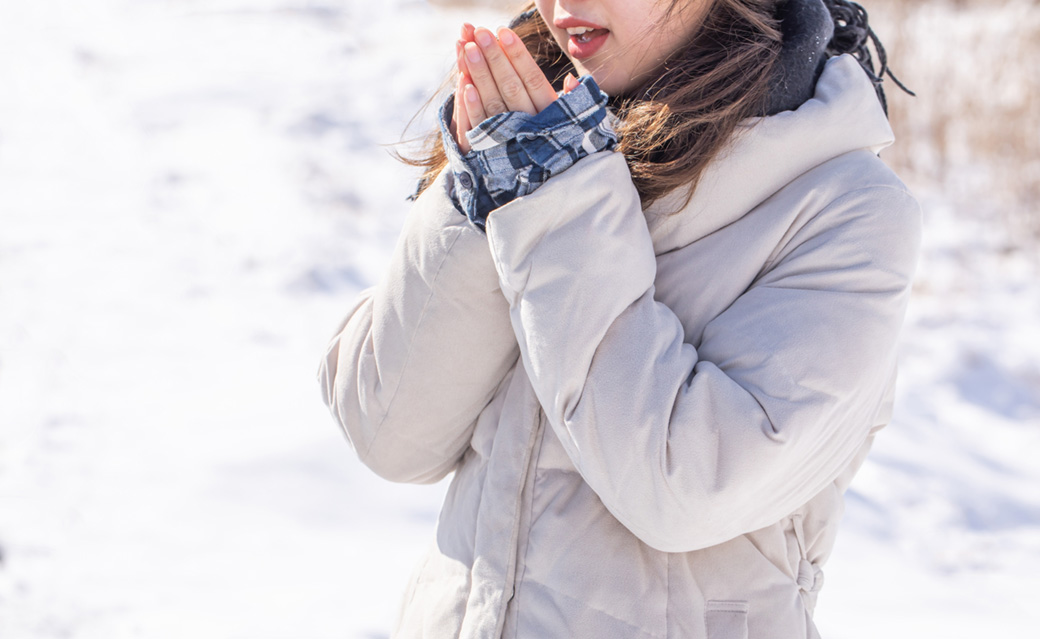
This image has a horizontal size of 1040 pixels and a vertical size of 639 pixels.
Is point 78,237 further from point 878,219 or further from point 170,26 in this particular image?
point 878,219

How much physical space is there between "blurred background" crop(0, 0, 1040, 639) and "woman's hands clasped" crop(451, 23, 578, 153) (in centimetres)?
32

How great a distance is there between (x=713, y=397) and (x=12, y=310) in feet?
11.9

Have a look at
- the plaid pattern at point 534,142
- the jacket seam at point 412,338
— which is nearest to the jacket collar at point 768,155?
the plaid pattern at point 534,142

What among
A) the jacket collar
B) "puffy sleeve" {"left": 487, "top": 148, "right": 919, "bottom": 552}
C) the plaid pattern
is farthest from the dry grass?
the plaid pattern

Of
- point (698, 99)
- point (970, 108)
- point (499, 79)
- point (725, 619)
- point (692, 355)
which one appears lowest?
point (970, 108)

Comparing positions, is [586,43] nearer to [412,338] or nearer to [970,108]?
[412,338]

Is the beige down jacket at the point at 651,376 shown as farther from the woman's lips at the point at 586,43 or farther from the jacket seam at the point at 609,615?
the woman's lips at the point at 586,43

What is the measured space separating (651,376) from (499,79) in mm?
396

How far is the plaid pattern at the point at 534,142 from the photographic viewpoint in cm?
97

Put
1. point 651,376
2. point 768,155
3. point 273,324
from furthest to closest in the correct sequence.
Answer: point 273,324 → point 768,155 → point 651,376

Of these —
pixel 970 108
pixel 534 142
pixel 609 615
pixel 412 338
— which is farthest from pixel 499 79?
pixel 970 108

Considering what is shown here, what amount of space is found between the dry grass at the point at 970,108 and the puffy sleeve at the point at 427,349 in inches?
177

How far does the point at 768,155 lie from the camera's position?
106 centimetres

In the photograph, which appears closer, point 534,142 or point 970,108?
point 534,142
